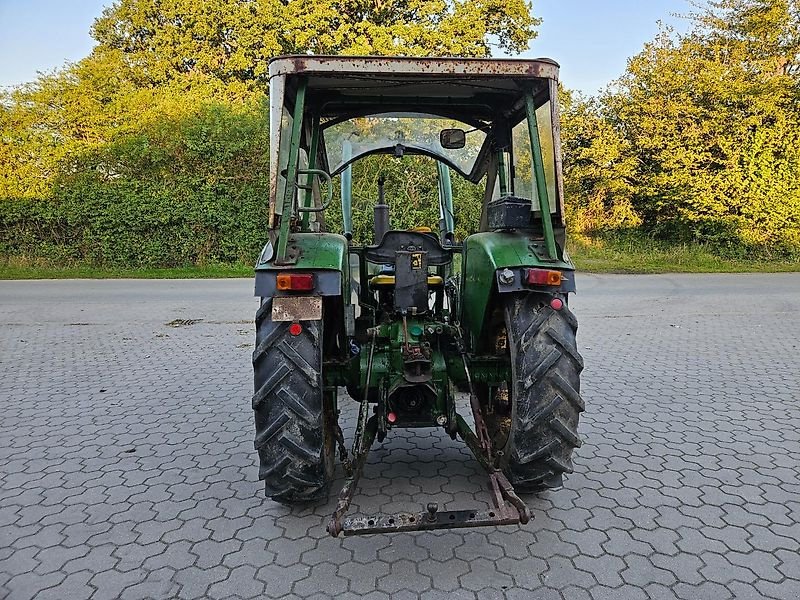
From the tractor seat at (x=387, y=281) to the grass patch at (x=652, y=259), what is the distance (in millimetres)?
13637

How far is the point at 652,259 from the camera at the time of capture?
19.0m

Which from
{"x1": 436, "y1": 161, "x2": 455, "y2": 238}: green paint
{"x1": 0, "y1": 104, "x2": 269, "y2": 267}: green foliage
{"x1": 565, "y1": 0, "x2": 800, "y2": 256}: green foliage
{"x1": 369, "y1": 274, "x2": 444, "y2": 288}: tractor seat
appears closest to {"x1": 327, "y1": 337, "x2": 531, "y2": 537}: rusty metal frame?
{"x1": 369, "y1": 274, "x2": 444, "y2": 288}: tractor seat

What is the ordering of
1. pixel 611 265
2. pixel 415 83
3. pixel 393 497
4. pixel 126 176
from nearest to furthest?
pixel 415 83 → pixel 393 497 → pixel 126 176 → pixel 611 265

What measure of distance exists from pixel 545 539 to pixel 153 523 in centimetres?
201

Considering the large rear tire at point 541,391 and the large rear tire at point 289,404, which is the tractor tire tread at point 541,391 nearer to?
the large rear tire at point 541,391

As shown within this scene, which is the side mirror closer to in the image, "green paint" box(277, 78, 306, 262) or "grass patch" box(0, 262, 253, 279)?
"green paint" box(277, 78, 306, 262)

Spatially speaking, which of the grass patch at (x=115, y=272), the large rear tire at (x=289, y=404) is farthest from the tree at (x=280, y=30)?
the large rear tire at (x=289, y=404)

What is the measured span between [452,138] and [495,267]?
1.58 meters

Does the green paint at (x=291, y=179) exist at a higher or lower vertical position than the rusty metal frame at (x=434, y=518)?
higher

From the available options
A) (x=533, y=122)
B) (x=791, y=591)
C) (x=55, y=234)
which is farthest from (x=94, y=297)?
(x=791, y=591)

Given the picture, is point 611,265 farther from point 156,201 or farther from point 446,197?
point 446,197

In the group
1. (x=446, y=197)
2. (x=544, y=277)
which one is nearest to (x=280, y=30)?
(x=446, y=197)

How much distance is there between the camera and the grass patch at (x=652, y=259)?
56.7ft

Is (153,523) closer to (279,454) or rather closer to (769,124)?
(279,454)
